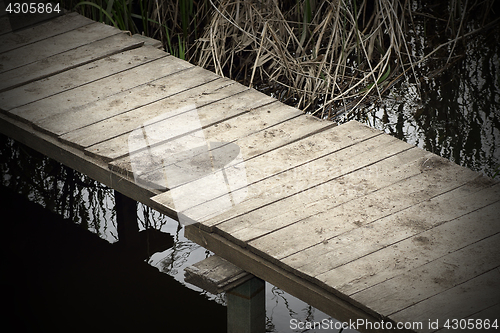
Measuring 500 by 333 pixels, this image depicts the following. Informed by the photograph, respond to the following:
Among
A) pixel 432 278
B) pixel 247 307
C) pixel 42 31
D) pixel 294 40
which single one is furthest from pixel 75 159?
pixel 294 40

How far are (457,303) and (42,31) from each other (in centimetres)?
280

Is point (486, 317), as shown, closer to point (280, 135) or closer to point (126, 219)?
point (280, 135)

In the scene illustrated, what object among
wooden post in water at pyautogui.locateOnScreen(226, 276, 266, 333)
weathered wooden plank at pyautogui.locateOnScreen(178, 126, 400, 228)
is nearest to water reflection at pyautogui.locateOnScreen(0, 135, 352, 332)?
wooden post in water at pyautogui.locateOnScreen(226, 276, 266, 333)

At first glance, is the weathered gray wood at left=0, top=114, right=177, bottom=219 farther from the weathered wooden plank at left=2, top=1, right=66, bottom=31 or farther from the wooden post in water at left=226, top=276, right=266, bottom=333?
the weathered wooden plank at left=2, top=1, right=66, bottom=31

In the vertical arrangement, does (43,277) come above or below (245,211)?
below

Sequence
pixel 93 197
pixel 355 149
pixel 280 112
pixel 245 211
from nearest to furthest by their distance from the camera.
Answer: pixel 245 211 < pixel 355 149 < pixel 280 112 < pixel 93 197

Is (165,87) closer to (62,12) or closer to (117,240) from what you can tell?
(117,240)

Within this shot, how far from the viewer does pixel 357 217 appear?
263cm

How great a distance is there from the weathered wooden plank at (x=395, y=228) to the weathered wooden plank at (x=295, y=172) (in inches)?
13.2

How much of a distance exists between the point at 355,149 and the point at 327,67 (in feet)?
4.87

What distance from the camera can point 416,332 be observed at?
2.12 metres

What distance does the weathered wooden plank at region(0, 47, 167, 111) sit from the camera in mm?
3354

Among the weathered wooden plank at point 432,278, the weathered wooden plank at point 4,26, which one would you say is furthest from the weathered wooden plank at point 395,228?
the weathered wooden plank at point 4,26

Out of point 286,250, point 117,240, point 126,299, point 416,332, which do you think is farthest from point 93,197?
point 416,332
